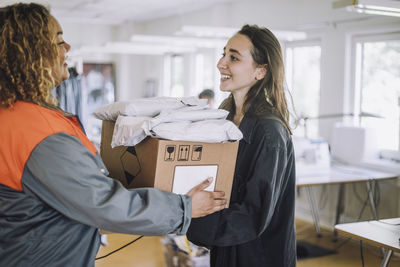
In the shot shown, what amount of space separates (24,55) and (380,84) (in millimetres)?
4333

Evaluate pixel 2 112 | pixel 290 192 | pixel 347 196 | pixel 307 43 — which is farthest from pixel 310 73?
pixel 2 112

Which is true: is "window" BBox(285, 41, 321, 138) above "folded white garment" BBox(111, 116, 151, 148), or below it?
above

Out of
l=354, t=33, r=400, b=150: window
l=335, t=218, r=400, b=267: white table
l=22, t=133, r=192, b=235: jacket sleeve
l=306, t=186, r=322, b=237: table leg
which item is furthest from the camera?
l=306, t=186, r=322, b=237: table leg

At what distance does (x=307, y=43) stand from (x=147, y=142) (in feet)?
15.1

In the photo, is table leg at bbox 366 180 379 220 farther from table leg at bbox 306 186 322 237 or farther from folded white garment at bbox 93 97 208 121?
folded white garment at bbox 93 97 208 121

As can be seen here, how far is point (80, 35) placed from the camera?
33.8 ft

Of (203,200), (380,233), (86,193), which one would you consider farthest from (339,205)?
(86,193)

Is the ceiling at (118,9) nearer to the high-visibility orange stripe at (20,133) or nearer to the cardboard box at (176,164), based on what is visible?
the cardboard box at (176,164)

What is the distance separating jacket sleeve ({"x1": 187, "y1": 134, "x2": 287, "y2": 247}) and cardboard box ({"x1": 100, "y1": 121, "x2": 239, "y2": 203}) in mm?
71

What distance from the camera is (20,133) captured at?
1.21 m

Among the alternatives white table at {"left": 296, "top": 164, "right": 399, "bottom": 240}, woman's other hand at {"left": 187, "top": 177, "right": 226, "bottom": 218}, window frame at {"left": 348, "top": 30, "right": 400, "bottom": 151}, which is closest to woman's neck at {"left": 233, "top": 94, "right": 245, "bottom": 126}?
woman's other hand at {"left": 187, "top": 177, "right": 226, "bottom": 218}

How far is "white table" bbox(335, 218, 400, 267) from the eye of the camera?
2.21 metres

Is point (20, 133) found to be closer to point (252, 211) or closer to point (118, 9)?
point (252, 211)

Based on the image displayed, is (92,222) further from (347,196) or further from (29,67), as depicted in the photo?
(347,196)
